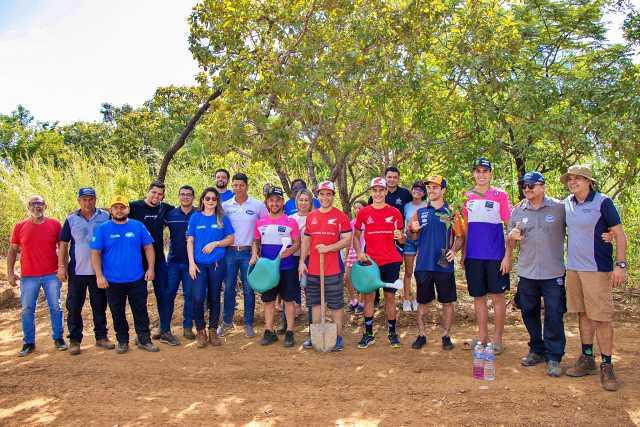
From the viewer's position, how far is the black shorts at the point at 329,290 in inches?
242

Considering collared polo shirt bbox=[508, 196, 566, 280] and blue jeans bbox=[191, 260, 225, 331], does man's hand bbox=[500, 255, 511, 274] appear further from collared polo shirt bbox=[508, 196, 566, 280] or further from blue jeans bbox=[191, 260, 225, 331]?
blue jeans bbox=[191, 260, 225, 331]

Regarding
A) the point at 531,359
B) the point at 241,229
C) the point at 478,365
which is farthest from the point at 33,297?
the point at 531,359

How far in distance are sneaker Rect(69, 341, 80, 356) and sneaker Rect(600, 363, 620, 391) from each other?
18.4 feet

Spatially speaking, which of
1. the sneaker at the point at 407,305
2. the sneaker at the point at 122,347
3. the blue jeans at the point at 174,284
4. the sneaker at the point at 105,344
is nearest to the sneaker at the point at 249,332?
the blue jeans at the point at 174,284

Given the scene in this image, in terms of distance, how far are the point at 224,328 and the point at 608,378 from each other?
14.9 feet

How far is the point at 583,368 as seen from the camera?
505cm

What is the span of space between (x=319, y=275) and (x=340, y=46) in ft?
11.8

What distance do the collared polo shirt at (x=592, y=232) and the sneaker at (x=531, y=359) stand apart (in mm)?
1080

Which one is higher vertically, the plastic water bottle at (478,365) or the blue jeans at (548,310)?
the blue jeans at (548,310)

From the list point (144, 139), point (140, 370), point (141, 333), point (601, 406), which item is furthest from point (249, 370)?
point (144, 139)

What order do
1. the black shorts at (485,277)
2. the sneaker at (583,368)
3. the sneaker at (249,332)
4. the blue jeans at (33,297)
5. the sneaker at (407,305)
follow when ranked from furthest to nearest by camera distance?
1. the sneaker at (407,305)
2. the sneaker at (249,332)
3. the blue jeans at (33,297)
4. the black shorts at (485,277)
5. the sneaker at (583,368)

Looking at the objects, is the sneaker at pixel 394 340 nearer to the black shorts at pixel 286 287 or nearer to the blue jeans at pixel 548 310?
the black shorts at pixel 286 287

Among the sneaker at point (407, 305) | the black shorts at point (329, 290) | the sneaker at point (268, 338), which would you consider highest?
the black shorts at point (329, 290)

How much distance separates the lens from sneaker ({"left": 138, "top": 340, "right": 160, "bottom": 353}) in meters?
6.32
